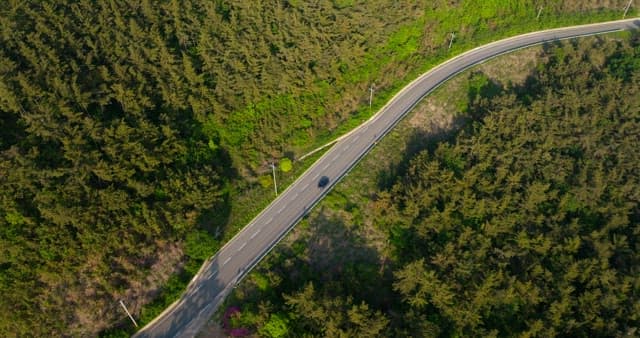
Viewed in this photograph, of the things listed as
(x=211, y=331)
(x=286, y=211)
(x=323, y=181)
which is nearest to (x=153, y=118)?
(x=286, y=211)

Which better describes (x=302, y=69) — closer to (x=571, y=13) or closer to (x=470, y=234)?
(x=470, y=234)

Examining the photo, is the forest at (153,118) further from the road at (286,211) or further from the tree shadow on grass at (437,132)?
the tree shadow on grass at (437,132)

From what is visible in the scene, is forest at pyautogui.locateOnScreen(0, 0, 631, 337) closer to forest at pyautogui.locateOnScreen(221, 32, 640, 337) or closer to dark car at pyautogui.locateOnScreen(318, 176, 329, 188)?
dark car at pyautogui.locateOnScreen(318, 176, 329, 188)

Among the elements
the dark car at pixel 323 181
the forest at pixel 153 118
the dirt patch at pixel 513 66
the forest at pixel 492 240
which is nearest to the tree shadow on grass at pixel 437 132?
the forest at pixel 492 240

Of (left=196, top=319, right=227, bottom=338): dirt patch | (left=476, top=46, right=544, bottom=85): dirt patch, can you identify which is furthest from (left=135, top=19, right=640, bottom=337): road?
(left=476, top=46, right=544, bottom=85): dirt patch

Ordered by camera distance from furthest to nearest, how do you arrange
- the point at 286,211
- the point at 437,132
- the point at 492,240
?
1. the point at 437,132
2. the point at 286,211
3. the point at 492,240

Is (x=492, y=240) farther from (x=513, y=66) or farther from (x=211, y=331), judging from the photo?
(x=513, y=66)
